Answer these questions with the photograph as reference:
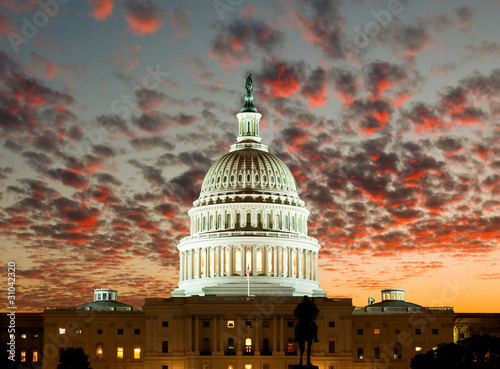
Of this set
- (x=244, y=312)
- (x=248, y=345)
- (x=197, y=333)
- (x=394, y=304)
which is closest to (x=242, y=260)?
(x=244, y=312)

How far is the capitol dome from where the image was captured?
6757 inches

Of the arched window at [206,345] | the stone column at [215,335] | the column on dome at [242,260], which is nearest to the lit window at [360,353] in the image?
the column on dome at [242,260]

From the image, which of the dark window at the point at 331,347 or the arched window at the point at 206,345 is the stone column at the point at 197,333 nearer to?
the arched window at the point at 206,345

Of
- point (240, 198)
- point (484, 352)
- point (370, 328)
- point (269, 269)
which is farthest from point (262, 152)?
point (484, 352)

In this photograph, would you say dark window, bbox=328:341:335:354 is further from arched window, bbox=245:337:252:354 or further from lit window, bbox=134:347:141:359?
lit window, bbox=134:347:141:359

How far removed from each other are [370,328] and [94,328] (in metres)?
41.8

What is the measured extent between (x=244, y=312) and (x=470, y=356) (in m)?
46.6

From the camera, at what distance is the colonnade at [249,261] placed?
172125mm

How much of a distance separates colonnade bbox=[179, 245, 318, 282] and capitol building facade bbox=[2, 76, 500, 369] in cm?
16

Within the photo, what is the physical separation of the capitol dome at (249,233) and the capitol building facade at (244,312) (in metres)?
0.17

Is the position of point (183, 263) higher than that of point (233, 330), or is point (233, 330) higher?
point (183, 263)

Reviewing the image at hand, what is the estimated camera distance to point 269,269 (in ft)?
565

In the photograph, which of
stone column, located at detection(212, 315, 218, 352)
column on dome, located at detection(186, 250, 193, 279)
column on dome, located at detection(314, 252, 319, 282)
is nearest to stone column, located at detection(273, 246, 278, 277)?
column on dome, located at detection(314, 252, 319, 282)

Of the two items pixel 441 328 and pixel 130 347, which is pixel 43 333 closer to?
pixel 130 347
